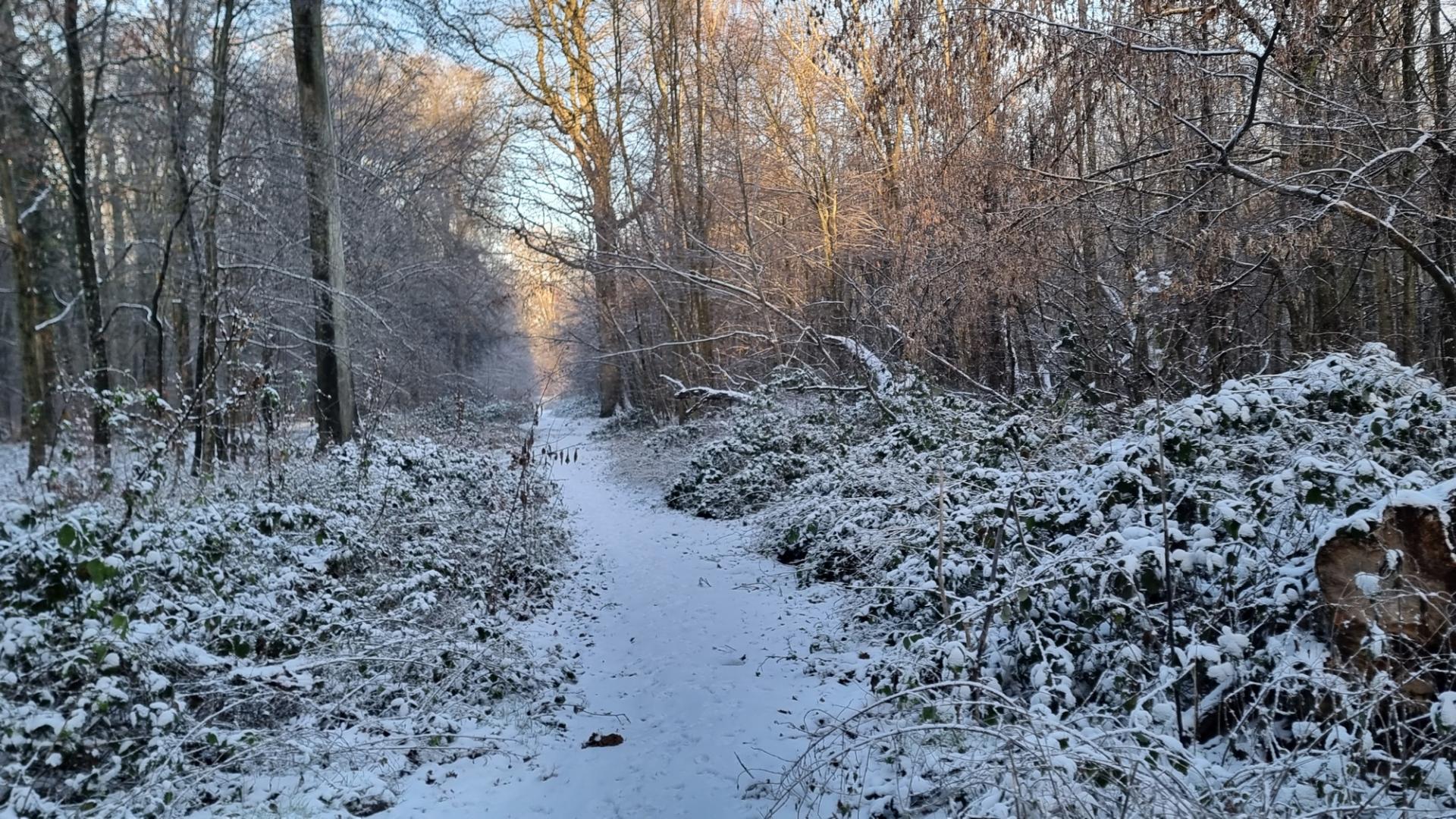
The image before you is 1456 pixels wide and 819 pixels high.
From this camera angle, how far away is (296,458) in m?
8.21

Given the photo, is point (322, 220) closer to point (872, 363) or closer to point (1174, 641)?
point (872, 363)

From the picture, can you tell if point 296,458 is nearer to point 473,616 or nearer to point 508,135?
point 473,616

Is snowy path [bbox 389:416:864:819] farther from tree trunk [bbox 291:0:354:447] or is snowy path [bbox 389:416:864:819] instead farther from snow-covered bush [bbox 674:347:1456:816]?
tree trunk [bbox 291:0:354:447]

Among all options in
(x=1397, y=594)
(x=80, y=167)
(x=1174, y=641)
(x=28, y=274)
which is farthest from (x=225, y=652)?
(x=28, y=274)

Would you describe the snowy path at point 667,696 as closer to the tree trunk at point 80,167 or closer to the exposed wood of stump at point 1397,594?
the exposed wood of stump at point 1397,594

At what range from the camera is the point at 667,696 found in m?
5.00

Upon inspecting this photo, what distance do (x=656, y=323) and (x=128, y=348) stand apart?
1674 cm

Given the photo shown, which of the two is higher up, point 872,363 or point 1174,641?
point 872,363

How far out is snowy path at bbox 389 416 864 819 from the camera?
3775mm

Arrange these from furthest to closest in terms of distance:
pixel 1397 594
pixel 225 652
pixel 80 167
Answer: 1. pixel 80 167
2. pixel 225 652
3. pixel 1397 594

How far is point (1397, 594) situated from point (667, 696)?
379 centimetres

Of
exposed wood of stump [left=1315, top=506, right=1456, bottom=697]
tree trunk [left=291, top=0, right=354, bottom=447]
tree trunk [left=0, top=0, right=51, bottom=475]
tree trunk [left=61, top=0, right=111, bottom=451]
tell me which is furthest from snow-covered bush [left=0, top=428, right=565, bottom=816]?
tree trunk [left=0, top=0, right=51, bottom=475]

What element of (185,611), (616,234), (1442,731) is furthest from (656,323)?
(1442,731)

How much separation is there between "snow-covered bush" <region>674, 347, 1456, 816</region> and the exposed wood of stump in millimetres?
75
